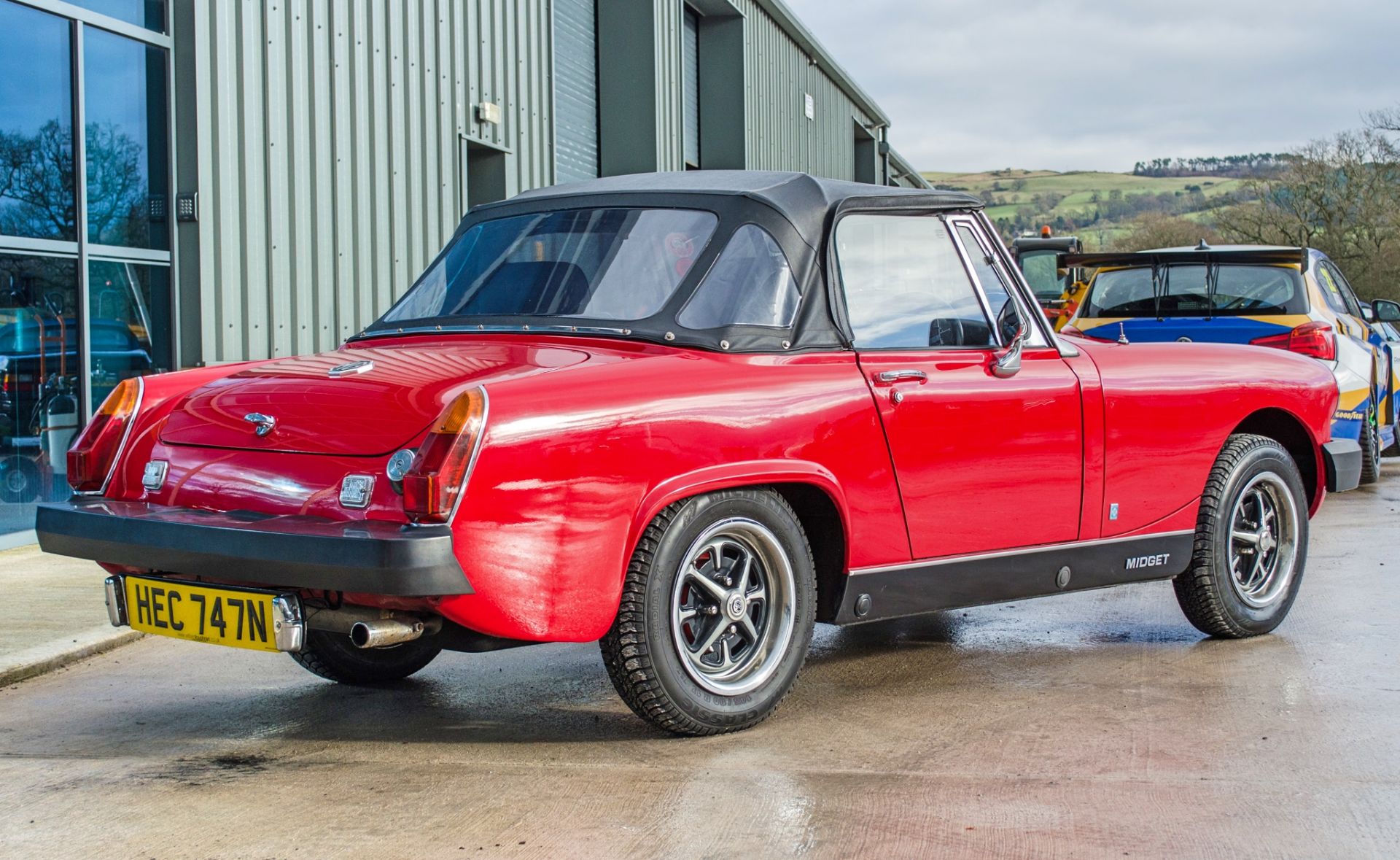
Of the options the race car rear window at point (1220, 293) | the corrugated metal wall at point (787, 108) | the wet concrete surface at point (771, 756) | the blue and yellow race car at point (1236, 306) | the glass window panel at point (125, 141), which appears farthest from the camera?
the corrugated metal wall at point (787, 108)

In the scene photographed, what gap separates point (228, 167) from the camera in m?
9.96

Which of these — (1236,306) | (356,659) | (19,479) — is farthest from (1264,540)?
(19,479)

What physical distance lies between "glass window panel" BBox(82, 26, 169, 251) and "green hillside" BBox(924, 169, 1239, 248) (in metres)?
51.4

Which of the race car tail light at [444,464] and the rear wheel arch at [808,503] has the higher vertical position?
the race car tail light at [444,464]

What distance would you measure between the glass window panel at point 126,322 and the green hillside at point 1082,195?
51.5m

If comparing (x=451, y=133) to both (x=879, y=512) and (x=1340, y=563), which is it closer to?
(x=1340, y=563)

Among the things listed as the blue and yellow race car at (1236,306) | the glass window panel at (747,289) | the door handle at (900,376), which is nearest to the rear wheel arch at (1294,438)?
the door handle at (900,376)

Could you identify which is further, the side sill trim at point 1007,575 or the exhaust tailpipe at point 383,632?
the side sill trim at point 1007,575

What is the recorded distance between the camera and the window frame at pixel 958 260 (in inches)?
183

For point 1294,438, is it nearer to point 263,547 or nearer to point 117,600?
point 263,547

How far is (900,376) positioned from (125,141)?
21.9ft

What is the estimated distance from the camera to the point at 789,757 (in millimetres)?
4047

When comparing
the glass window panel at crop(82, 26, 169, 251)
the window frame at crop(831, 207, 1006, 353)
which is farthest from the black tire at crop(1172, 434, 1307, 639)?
the glass window panel at crop(82, 26, 169, 251)

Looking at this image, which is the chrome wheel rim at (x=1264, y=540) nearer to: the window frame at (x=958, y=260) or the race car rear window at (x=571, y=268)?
the window frame at (x=958, y=260)
